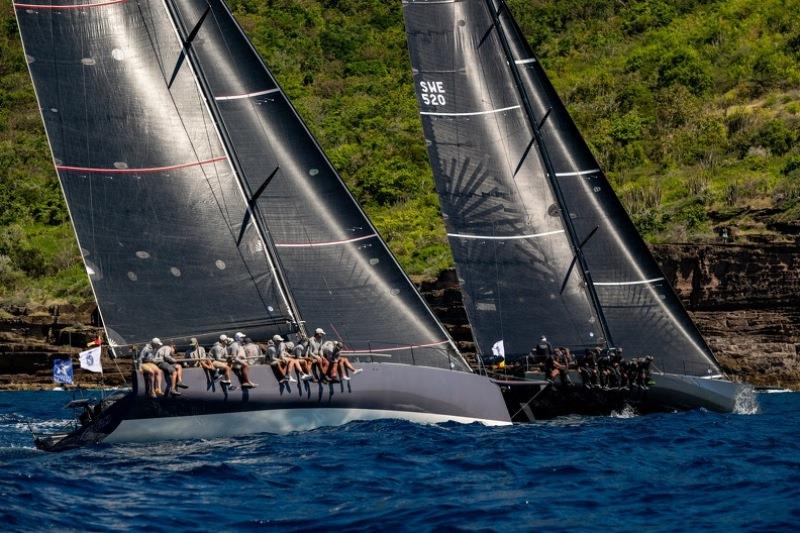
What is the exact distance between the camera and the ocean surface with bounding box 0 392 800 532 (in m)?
15.1

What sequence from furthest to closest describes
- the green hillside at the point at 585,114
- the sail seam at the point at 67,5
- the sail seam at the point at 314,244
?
the green hillside at the point at 585,114 → the sail seam at the point at 314,244 → the sail seam at the point at 67,5

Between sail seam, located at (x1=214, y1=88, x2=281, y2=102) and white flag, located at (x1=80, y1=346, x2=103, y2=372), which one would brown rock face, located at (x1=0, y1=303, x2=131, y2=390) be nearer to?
sail seam, located at (x1=214, y1=88, x2=281, y2=102)

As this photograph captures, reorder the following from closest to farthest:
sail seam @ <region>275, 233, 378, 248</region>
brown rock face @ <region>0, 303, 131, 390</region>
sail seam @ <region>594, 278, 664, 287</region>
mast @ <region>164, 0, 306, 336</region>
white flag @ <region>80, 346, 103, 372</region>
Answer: white flag @ <region>80, 346, 103, 372</region> < mast @ <region>164, 0, 306, 336</region> < sail seam @ <region>275, 233, 378, 248</region> < sail seam @ <region>594, 278, 664, 287</region> < brown rock face @ <region>0, 303, 131, 390</region>

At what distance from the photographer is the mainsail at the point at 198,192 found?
23391 millimetres

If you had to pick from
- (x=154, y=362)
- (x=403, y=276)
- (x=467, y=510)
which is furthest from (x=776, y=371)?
(x=467, y=510)

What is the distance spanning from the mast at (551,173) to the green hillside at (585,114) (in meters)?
12.4

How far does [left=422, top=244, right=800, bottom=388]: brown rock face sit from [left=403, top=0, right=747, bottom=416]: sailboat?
917cm

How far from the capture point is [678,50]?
61.1m

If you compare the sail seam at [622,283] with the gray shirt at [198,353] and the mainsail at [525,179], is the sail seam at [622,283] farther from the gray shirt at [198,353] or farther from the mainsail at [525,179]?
the gray shirt at [198,353]

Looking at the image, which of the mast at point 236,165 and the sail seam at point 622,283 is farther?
the sail seam at point 622,283

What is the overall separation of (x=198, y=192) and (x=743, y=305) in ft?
66.3

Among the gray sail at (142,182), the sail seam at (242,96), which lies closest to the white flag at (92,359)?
the gray sail at (142,182)

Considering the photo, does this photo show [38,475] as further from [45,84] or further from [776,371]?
[776,371]

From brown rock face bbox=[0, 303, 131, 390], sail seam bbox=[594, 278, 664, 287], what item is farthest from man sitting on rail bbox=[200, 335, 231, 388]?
brown rock face bbox=[0, 303, 131, 390]
